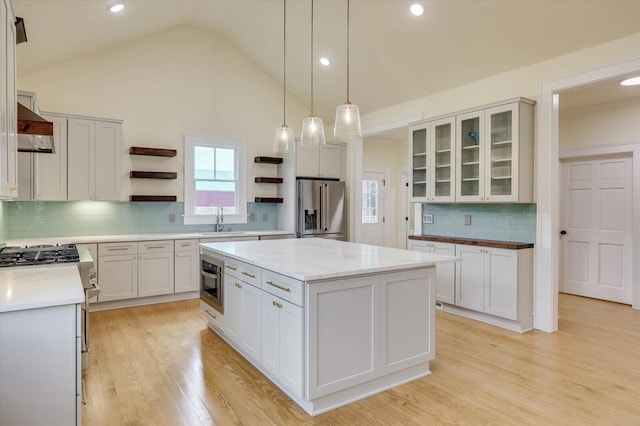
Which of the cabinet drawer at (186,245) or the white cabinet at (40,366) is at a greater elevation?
the cabinet drawer at (186,245)

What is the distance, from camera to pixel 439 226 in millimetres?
5289

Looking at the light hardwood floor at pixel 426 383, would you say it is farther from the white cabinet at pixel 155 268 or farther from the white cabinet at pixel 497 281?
the white cabinet at pixel 155 268

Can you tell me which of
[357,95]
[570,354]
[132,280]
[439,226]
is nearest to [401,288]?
[570,354]

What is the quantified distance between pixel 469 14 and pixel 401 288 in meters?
2.94

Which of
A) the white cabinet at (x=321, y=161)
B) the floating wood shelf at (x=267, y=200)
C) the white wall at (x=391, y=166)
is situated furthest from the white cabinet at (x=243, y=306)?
the white wall at (x=391, y=166)

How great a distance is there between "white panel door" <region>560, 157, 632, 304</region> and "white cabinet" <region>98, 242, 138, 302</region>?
20.1 feet

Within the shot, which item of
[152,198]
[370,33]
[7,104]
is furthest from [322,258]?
[152,198]

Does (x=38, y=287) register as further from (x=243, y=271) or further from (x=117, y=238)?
(x=117, y=238)

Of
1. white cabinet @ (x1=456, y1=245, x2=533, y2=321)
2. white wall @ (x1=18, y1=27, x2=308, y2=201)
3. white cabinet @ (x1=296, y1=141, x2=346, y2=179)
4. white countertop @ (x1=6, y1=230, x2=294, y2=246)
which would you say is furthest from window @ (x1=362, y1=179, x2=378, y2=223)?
white cabinet @ (x1=456, y1=245, x2=533, y2=321)

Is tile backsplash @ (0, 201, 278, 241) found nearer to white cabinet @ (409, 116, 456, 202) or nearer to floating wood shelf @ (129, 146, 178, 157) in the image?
floating wood shelf @ (129, 146, 178, 157)

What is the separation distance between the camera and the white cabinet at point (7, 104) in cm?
195

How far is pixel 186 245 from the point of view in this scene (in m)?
5.29

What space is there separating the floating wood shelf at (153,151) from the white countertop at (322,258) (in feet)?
7.22

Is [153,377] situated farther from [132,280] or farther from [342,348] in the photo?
[132,280]
